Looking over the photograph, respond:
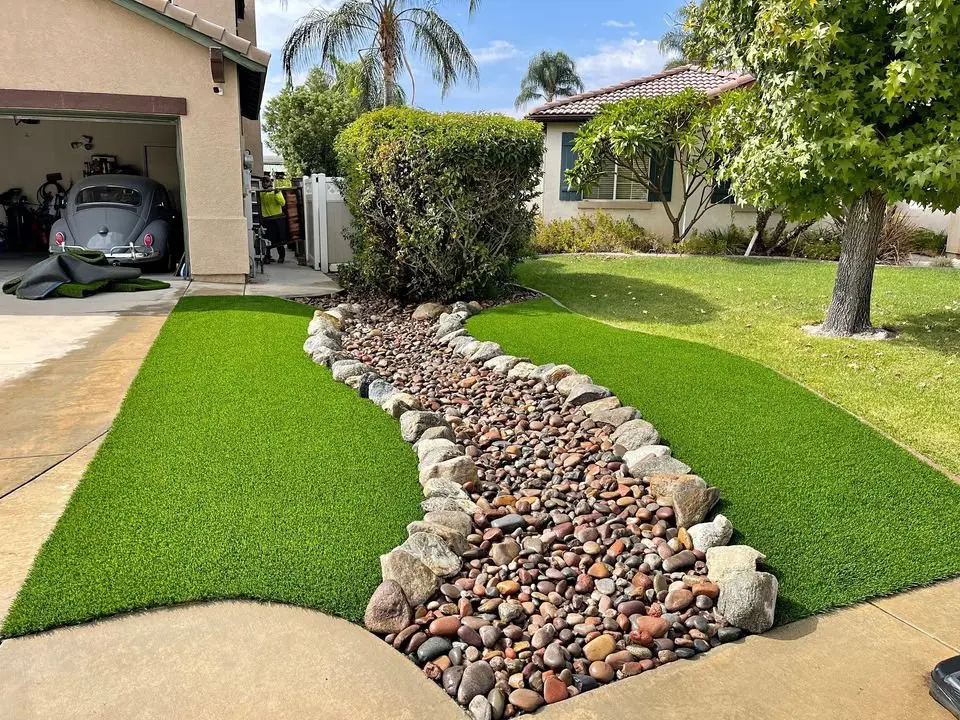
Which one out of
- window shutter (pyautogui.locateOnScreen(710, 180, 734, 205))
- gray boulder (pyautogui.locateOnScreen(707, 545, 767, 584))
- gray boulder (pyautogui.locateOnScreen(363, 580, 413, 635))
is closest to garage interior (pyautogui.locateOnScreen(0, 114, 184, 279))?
window shutter (pyautogui.locateOnScreen(710, 180, 734, 205))

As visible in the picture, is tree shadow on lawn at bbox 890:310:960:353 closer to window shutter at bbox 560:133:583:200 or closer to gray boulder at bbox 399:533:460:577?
gray boulder at bbox 399:533:460:577

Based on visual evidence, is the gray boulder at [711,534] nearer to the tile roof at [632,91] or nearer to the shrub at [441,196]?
the shrub at [441,196]

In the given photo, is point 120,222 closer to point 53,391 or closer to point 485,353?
point 53,391

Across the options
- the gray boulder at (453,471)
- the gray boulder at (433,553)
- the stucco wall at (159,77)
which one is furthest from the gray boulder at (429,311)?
the gray boulder at (433,553)

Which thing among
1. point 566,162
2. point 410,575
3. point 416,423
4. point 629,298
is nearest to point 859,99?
point 629,298

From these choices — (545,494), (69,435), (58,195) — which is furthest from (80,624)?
(58,195)

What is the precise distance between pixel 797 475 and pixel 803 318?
5.04 meters

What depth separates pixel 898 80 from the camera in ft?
19.9

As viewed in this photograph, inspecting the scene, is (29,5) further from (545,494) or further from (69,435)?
(545,494)

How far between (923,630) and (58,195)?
56.7 ft

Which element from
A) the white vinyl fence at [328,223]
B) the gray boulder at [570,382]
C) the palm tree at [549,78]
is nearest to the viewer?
the gray boulder at [570,382]

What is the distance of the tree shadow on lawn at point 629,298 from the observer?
8984 millimetres

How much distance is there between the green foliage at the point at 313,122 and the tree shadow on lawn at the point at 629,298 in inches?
624

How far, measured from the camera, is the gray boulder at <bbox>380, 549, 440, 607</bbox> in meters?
3.15
